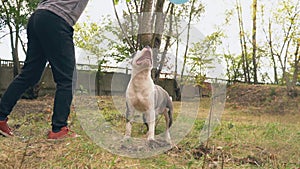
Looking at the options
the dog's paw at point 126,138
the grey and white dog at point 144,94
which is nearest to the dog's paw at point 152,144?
the grey and white dog at point 144,94

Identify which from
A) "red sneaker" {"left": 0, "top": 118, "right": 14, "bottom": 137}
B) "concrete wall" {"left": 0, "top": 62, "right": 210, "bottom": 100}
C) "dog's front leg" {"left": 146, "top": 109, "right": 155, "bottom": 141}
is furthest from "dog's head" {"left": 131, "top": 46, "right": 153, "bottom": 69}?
"red sneaker" {"left": 0, "top": 118, "right": 14, "bottom": 137}

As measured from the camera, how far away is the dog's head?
6.09ft

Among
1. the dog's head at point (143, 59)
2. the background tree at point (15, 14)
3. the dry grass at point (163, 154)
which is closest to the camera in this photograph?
the dry grass at point (163, 154)

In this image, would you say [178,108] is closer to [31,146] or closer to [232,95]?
[31,146]

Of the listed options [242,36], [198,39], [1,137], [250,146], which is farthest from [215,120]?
[242,36]

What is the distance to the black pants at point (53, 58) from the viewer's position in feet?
5.64

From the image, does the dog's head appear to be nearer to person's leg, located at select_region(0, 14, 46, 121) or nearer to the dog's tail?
the dog's tail

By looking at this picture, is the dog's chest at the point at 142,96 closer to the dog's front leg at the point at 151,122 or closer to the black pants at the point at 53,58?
the dog's front leg at the point at 151,122

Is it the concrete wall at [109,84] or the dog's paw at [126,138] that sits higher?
the concrete wall at [109,84]

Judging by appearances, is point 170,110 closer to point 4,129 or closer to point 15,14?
point 4,129

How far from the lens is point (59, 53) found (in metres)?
1.74

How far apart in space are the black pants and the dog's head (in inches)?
12.8

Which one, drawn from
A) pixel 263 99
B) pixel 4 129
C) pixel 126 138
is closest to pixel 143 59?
pixel 126 138

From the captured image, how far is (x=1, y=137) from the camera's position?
2008mm
